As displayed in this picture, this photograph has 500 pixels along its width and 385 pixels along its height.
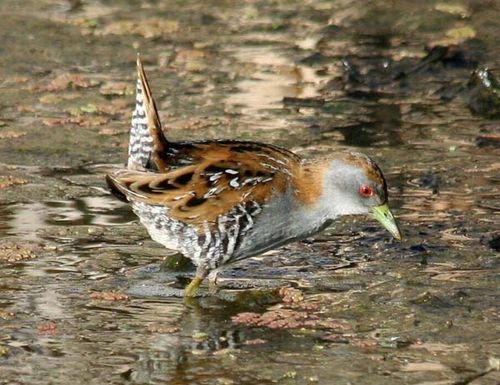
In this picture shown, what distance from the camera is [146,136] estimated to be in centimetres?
728

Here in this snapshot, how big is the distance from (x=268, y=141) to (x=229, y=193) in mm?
3162

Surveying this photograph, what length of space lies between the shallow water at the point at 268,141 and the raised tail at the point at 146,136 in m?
0.67

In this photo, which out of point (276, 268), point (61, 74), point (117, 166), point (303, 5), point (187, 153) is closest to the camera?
point (187, 153)

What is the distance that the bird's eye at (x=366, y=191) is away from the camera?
7318 mm

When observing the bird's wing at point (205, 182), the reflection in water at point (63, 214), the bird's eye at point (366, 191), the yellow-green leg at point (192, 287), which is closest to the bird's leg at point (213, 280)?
the yellow-green leg at point (192, 287)

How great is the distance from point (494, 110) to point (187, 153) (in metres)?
4.33

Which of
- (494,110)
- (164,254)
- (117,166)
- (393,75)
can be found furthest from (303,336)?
(393,75)

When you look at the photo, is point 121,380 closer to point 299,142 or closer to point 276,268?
point 276,268

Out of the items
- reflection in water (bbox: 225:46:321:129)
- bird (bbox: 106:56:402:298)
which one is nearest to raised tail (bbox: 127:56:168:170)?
bird (bbox: 106:56:402:298)

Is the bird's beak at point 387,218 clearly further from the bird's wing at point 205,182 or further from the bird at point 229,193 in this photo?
the bird's wing at point 205,182

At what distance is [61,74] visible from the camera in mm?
12148

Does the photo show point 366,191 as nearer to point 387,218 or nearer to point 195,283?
point 387,218

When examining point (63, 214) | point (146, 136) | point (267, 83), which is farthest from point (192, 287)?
point (267, 83)

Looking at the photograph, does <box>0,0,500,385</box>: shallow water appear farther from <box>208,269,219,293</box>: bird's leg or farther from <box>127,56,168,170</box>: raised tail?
<box>127,56,168,170</box>: raised tail
